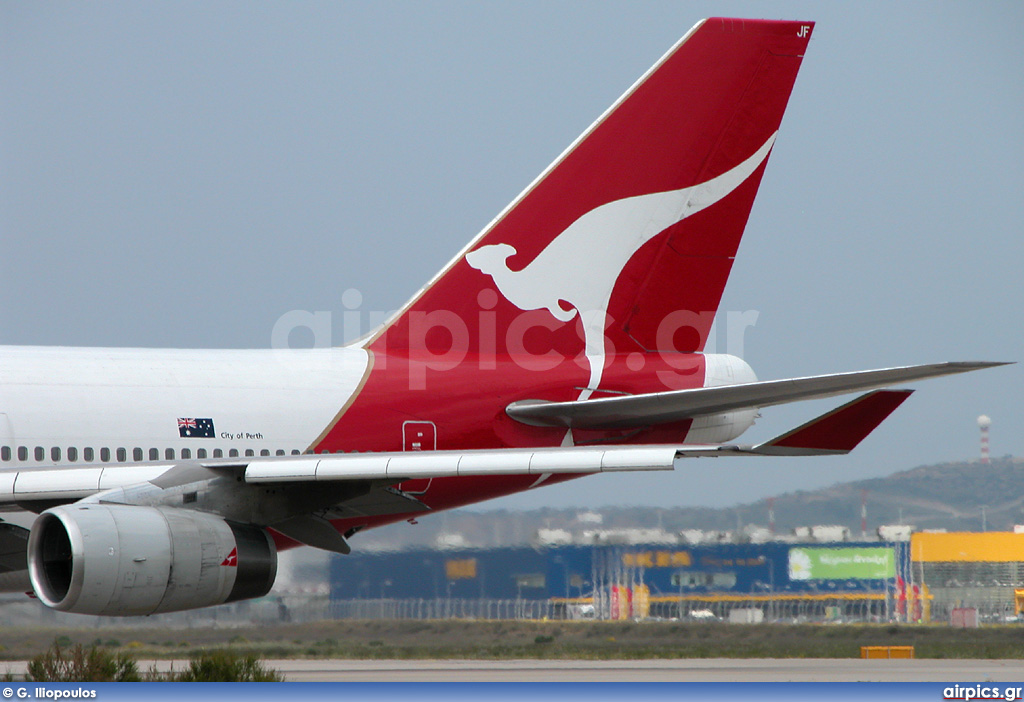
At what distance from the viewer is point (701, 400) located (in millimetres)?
12016

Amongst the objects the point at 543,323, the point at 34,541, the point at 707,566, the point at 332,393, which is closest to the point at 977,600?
the point at 707,566

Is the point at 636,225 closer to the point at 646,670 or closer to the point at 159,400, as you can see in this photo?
the point at 646,670

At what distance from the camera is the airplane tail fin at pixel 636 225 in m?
14.4

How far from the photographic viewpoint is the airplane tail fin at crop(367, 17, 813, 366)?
47.1 feet

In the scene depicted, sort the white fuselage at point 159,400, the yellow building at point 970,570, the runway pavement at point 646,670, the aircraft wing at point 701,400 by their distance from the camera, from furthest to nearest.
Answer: the yellow building at point 970,570 < the runway pavement at point 646,670 < the white fuselage at point 159,400 < the aircraft wing at point 701,400

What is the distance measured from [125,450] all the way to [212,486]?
1573 mm

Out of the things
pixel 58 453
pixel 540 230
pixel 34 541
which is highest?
pixel 540 230

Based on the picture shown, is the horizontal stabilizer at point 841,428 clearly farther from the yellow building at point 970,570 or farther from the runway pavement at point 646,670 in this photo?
the yellow building at point 970,570

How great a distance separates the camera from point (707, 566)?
61.5 feet

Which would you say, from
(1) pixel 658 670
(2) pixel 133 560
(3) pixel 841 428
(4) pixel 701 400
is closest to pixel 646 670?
(1) pixel 658 670

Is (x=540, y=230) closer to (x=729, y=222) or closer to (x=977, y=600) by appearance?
(x=729, y=222)

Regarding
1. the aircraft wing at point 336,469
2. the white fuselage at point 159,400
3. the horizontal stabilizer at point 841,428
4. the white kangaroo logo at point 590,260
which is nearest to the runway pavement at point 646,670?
the white fuselage at point 159,400

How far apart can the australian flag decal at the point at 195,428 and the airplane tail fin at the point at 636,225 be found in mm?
2364

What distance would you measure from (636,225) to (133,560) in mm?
7476
